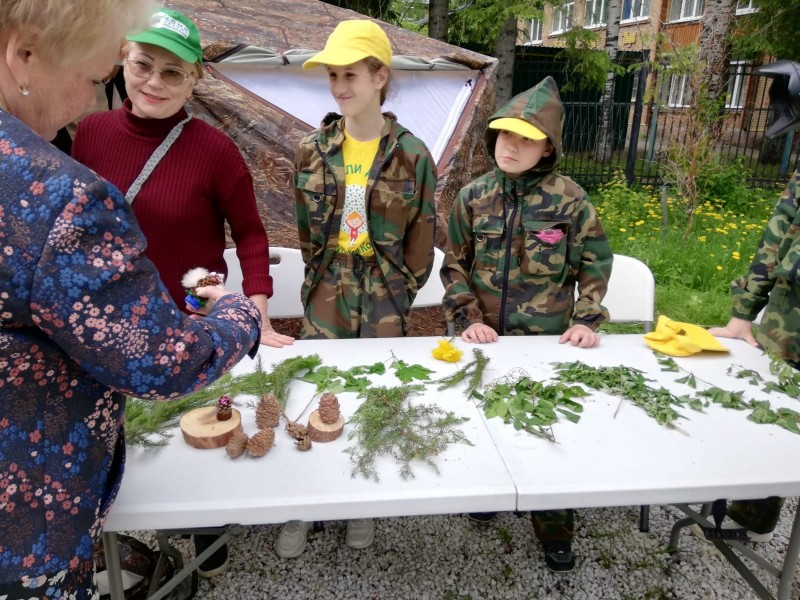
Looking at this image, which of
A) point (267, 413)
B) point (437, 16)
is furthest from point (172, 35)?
point (437, 16)

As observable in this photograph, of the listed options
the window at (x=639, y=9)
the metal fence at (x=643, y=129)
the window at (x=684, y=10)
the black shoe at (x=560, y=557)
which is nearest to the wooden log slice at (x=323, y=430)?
the black shoe at (x=560, y=557)

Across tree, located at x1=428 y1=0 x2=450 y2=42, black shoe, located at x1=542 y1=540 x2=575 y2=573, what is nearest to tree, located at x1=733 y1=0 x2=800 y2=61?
tree, located at x1=428 y1=0 x2=450 y2=42

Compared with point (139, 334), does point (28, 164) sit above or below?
above

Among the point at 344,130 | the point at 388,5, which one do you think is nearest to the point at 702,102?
the point at 388,5

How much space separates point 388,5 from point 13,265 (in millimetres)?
9037

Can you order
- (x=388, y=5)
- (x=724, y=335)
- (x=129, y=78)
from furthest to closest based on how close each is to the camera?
(x=388, y=5) → (x=724, y=335) → (x=129, y=78)

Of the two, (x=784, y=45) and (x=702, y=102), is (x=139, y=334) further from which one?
(x=784, y=45)

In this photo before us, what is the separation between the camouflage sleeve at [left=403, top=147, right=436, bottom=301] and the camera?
2.35 metres

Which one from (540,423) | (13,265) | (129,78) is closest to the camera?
(13,265)

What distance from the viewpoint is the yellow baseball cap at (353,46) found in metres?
2.08

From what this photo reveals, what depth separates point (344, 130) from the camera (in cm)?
238

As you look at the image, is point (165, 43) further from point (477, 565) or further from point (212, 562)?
point (477, 565)

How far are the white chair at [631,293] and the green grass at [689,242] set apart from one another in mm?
1669

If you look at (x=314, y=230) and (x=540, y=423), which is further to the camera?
(x=314, y=230)
